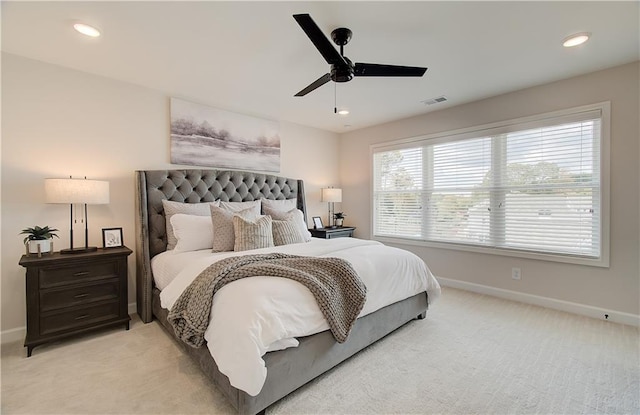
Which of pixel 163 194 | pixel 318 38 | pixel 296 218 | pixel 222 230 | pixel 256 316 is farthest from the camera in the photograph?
pixel 296 218

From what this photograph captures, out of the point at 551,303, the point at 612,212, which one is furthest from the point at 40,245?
the point at 612,212

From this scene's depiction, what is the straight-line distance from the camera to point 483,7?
1992 mm

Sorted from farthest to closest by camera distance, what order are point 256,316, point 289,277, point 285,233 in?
point 285,233
point 289,277
point 256,316

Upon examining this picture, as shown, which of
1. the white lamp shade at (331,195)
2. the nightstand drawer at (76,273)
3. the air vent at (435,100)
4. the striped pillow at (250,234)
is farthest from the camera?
the white lamp shade at (331,195)

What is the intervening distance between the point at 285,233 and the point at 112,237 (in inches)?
69.9

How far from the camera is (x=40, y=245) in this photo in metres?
2.50

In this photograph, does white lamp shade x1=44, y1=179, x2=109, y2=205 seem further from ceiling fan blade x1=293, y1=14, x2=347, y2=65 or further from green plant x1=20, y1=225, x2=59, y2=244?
ceiling fan blade x1=293, y1=14, x2=347, y2=65

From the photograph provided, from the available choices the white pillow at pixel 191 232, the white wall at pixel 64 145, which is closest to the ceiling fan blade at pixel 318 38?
the white pillow at pixel 191 232

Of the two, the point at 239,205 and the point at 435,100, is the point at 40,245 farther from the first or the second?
the point at 435,100

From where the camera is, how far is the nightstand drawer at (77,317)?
7.99 feet

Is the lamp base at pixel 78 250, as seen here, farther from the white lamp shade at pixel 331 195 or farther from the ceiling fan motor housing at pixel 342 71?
the white lamp shade at pixel 331 195

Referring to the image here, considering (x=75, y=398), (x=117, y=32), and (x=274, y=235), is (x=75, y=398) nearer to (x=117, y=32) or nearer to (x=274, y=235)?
(x=274, y=235)

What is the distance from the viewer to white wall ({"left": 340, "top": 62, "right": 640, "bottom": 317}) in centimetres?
286

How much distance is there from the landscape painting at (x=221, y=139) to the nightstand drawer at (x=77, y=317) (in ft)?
5.68
